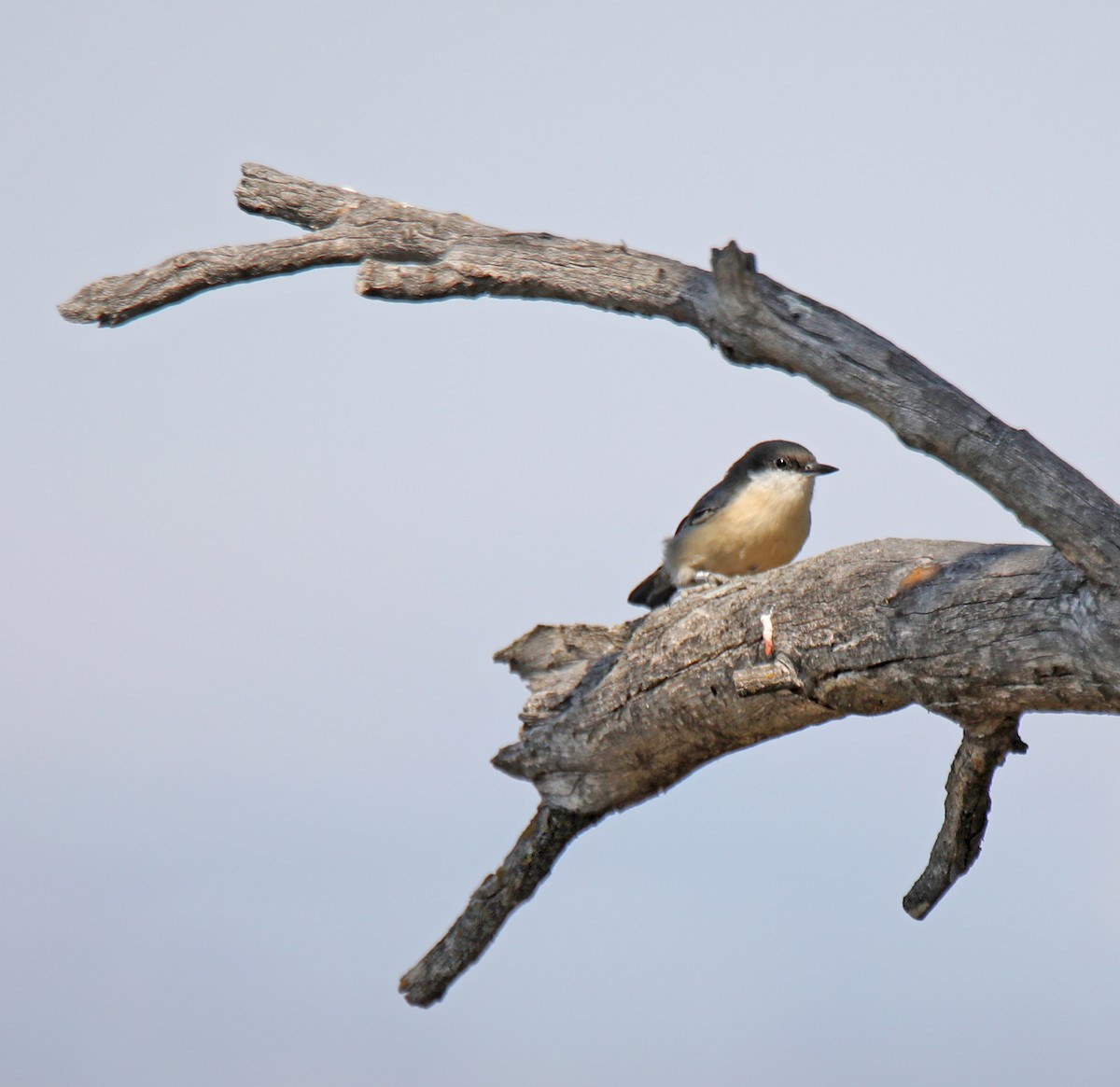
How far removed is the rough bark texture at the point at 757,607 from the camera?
4.02 m

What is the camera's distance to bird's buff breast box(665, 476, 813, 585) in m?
6.79

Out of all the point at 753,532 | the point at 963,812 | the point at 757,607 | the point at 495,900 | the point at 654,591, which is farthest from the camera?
the point at 654,591

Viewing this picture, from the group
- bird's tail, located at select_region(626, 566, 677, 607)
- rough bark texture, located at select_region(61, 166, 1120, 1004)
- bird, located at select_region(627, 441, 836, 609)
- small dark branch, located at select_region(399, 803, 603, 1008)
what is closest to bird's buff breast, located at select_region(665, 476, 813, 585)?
bird, located at select_region(627, 441, 836, 609)

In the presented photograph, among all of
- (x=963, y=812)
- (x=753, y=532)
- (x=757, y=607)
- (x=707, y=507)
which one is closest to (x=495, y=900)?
(x=757, y=607)

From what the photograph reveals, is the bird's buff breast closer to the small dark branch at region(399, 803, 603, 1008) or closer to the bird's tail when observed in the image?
the bird's tail

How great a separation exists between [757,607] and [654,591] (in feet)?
7.49

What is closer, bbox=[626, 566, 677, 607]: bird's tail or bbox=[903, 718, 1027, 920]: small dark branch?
bbox=[903, 718, 1027, 920]: small dark branch

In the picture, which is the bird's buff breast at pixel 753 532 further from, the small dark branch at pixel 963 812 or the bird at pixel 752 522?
the small dark branch at pixel 963 812

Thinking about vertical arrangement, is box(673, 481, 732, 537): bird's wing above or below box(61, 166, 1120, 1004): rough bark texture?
above

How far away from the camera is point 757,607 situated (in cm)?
507

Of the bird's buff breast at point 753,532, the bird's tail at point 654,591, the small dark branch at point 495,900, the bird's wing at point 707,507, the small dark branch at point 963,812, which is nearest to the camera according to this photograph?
the small dark branch at point 963,812

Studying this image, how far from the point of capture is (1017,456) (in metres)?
3.96

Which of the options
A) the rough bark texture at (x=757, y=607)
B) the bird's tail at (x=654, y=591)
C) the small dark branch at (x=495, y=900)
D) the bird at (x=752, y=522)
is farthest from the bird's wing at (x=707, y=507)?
the small dark branch at (x=495, y=900)

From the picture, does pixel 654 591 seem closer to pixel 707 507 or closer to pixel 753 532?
pixel 707 507
